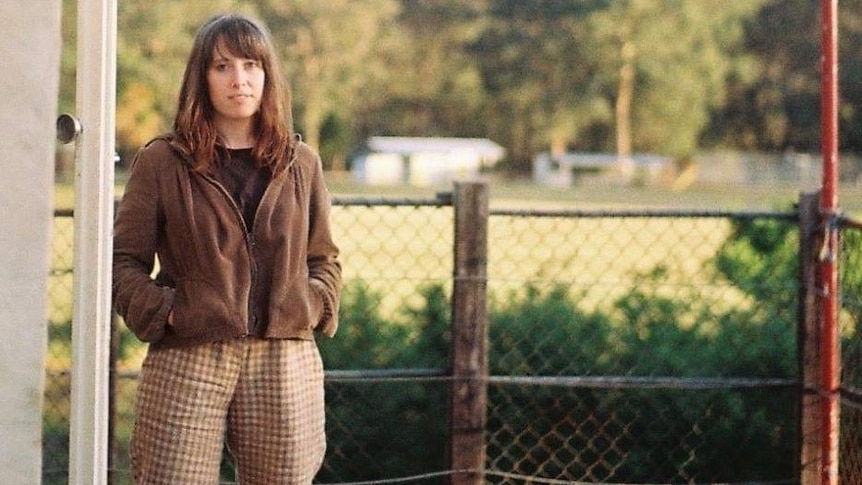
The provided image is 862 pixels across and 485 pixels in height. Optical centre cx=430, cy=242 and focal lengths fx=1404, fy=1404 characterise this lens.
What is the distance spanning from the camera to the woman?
107 inches

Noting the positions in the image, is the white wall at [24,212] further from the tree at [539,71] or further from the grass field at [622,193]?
the tree at [539,71]

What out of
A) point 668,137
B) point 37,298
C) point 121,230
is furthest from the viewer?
point 668,137

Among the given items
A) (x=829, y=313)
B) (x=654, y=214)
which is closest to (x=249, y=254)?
(x=654, y=214)

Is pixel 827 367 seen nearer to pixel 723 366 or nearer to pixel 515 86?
pixel 723 366

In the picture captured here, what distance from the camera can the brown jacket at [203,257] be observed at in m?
2.71

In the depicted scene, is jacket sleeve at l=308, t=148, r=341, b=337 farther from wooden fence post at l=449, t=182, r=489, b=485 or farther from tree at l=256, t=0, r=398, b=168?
tree at l=256, t=0, r=398, b=168

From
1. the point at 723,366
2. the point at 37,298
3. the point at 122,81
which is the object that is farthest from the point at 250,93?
the point at 122,81

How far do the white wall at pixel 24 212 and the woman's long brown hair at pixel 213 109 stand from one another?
539 mm

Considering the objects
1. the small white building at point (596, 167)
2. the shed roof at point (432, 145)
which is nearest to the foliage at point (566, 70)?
the small white building at point (596, 167)

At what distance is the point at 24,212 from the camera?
7.25ft

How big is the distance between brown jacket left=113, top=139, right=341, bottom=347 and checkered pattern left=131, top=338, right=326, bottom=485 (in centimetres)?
5

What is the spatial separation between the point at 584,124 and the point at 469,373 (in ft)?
181

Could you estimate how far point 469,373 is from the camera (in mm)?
4223

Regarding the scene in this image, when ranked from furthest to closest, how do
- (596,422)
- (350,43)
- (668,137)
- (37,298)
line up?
(668,137) < (350,43) < (596,422) < (37,298)
